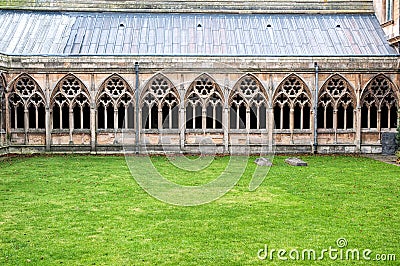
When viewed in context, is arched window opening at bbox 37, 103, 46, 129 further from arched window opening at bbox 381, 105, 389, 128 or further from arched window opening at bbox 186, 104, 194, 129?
arched window opening at bbox 381, 105, 389, 128

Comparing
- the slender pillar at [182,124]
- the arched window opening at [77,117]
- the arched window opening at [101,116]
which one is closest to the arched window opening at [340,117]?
the slender pillar at [182,124]

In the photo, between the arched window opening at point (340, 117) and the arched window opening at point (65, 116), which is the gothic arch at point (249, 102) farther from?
the arched window opening at point (65, 116)

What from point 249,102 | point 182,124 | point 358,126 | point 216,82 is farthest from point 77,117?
point 358,126

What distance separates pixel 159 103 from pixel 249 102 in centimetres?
Answer: 444

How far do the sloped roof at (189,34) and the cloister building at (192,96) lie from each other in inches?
4.6

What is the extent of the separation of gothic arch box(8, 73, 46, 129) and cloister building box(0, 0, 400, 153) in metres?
0.05

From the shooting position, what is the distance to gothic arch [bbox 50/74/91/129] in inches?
955

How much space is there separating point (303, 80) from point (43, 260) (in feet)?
62.0

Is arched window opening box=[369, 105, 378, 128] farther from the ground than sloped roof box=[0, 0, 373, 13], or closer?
closer

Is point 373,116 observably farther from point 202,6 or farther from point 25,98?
point 25,98

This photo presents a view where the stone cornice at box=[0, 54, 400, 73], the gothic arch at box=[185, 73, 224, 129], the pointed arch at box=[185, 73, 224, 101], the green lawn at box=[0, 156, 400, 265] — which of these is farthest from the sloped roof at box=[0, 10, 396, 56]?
the green lawn at box=[0, 156, 400, 265]

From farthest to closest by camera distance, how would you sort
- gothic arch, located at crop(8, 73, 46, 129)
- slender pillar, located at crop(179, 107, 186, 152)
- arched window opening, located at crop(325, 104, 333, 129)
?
arched window opening, located at crop(325, 104, 333, 129)
slender pillar, located at crop(179, 107, 186, 152)
gothic arch, located at crop(8, 73, 46, 129)

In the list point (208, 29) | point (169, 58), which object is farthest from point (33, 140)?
point (208, 29)

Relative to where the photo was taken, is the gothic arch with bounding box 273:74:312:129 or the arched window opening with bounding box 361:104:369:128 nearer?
the gothic arch with bounding box 273:74:312:129
